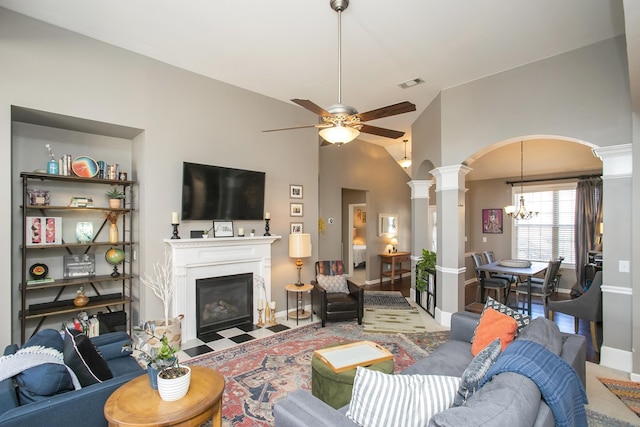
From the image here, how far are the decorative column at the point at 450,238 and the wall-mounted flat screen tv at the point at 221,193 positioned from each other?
2736mm

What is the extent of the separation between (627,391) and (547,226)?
5049 mm

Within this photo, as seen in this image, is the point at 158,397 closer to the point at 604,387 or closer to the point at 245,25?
the point at 245,25

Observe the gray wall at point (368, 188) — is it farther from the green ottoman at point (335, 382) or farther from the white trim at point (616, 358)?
the white trim at point (616, 358)

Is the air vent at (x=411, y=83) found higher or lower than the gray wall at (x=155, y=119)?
higher

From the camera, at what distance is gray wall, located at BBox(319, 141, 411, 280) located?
22.4 ft

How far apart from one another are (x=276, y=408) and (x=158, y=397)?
85cm

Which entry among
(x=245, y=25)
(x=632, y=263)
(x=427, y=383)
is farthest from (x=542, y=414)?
(x=245, y=25)

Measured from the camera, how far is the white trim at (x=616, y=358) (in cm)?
321

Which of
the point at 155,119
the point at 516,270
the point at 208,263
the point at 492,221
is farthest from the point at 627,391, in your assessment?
the point at 155,119

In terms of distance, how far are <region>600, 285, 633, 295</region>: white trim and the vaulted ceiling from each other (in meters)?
2.61

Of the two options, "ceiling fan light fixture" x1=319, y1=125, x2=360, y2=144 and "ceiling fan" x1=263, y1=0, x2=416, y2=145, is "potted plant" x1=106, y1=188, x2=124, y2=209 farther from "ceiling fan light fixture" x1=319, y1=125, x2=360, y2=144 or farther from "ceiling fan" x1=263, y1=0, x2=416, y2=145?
"ceiling fan light fixture" x1=319, y1=125, x2=360, y2=144

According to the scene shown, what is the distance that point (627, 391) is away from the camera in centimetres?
285

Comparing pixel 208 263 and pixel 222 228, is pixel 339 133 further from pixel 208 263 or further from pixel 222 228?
pixel 208 263

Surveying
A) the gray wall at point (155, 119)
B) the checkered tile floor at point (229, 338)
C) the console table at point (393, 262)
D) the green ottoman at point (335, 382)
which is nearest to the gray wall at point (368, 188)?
the console table at point (393, 262)
